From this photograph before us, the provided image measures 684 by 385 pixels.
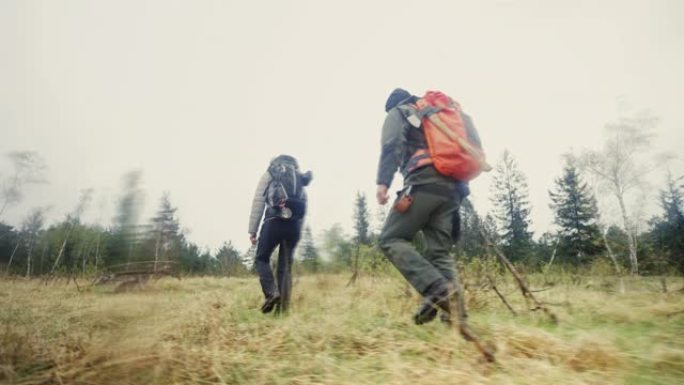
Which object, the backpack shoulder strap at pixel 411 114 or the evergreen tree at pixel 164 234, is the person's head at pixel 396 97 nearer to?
the backpack shoulder strap at pixel 411 114

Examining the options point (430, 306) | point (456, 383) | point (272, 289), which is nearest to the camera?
point (456, 383)

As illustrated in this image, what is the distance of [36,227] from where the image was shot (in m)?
37.3

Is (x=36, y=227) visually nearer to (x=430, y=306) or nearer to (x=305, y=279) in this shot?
(x=305, y=279)

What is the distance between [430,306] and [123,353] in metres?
1.84

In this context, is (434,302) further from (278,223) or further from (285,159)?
(285,159)

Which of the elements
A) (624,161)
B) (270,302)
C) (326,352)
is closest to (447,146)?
(326,352)

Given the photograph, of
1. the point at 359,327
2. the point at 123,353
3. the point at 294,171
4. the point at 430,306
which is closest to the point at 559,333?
the point at 430,306

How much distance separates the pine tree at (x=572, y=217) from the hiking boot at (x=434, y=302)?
35019 mm

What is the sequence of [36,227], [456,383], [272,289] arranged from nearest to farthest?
[456,383] → [272,289] → [36,227]

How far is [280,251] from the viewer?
4.45 m

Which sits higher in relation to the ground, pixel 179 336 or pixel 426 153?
pixel 426 153

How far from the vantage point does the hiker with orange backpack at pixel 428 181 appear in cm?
263

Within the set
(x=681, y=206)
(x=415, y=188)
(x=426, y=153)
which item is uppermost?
(x=681, y=206)

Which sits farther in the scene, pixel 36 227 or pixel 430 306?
pixel 36 227
